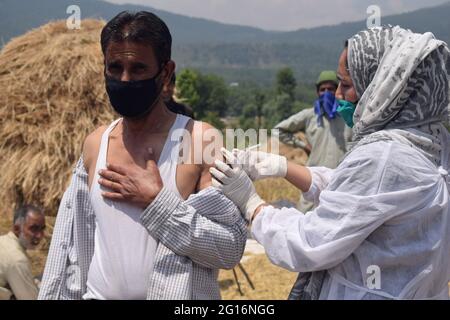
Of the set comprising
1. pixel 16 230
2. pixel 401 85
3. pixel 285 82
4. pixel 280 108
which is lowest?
pixel 280 108

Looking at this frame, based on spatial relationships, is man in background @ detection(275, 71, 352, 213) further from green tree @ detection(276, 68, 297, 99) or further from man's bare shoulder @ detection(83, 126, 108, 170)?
green tree @ detection(276, 68, 297, 99)

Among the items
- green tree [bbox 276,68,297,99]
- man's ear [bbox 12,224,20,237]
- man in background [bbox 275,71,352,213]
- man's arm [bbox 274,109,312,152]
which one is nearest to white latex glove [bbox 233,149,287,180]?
man's ear [bbox 12,224,20,237]

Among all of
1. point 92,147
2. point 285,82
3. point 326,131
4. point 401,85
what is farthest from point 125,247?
point 285,82

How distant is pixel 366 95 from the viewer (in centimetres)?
163

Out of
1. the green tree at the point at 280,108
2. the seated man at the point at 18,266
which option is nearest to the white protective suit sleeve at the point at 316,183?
the seated man at the point at 18,266

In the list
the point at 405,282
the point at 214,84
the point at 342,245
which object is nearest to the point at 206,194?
the point at 342,245

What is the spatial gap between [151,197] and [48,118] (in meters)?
3.37

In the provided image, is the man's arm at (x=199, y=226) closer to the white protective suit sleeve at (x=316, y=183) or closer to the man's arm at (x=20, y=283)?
the white protective suit sleeve at (x=316, y=183)

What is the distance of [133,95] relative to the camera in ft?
5.94

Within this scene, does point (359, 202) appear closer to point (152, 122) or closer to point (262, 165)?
point (262, 165)

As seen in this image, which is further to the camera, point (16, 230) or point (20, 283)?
point (16, 230)

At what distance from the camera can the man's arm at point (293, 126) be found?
5402 millimetres

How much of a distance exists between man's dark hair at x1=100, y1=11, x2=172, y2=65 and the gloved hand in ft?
1.26

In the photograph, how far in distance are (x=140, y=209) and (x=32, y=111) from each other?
3.35 m
